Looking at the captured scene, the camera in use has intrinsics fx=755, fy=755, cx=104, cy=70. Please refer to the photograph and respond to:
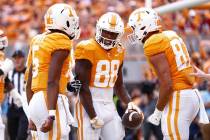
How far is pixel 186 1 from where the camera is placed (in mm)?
9516

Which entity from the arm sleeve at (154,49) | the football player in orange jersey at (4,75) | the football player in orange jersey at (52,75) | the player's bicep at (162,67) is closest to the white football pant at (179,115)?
the player's bicep at (162,67)

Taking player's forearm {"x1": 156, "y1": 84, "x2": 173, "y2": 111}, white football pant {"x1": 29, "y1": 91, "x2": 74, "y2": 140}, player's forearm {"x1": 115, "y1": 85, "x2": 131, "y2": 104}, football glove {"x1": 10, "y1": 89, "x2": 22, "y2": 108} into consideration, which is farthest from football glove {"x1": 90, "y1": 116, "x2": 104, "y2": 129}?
football glove {"x1": 10, "y1": 89, "x2": 22, "y2": 108}

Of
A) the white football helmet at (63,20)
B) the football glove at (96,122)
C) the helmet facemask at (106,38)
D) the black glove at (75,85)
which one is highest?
the white football helmet at (63,20)

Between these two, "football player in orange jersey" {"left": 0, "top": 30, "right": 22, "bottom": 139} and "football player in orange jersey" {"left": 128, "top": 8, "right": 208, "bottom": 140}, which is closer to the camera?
"football player in orange jersey" {"left": 128, "top": 8, "right": 208, "bottom": 140}

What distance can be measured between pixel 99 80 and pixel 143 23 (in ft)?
2.42

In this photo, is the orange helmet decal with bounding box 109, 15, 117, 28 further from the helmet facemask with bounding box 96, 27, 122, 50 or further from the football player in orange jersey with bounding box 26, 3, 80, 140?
the football player in orange jersey with bounding box 26, 3, 80, 140

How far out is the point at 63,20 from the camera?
720 centimetres

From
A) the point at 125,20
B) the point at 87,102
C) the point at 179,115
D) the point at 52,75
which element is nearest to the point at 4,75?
the point at 87,102

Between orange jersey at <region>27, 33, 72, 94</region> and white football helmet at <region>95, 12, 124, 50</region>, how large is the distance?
21.5 inches

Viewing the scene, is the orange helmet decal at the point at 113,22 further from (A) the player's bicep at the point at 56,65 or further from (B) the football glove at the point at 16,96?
(B) the football glove at the point at 16,96

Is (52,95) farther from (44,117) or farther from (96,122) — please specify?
(96,122)

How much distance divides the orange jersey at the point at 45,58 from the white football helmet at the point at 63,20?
121 millimetres

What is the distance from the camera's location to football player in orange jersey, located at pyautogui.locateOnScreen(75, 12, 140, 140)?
296 inches

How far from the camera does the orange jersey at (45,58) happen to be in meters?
6.96
